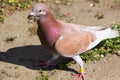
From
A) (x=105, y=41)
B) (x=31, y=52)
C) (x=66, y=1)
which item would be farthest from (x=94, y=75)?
(x=66, y=1)

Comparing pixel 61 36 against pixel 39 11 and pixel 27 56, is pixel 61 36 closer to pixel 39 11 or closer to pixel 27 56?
pixel 39 11

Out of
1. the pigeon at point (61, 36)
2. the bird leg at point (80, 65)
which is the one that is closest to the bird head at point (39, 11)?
the pigeon at point (61, 36)

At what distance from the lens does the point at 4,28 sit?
698 cm

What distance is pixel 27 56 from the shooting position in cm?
622

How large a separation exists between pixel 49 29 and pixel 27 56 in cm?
126

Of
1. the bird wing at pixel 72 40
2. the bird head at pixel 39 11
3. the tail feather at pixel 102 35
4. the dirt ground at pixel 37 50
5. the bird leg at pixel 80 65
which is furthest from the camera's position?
the dirt ground at pixel 37 50

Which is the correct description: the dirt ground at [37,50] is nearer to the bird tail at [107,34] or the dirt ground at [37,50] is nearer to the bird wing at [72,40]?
the bird tail at [107,34]

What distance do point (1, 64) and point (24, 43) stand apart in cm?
71

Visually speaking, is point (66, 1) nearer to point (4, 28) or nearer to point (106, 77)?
point (4, 28)

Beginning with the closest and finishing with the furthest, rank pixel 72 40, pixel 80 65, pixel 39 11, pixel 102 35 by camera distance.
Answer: pixel 39 11 < pixel 72 40 < pixel 80 65 < pixel 102 35

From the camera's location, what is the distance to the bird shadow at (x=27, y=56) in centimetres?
602

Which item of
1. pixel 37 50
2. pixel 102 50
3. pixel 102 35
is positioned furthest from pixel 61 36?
pixel 37 50

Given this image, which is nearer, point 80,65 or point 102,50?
point 80,65

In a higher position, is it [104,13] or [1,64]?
[104,13]
